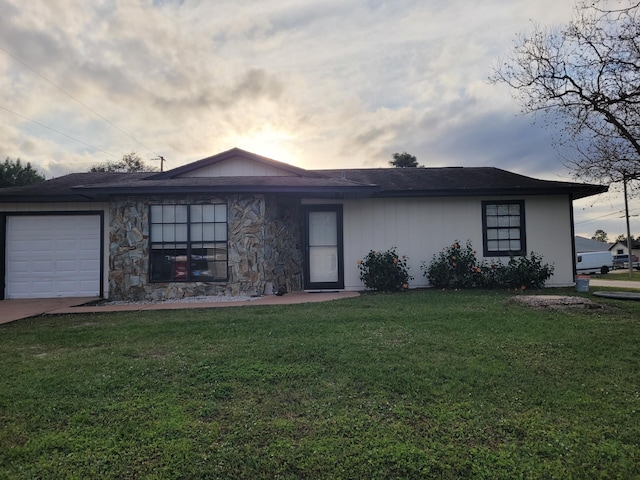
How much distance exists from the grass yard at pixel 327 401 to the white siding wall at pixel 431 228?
4.96m

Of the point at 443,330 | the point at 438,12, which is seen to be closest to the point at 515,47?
the point at 438,12

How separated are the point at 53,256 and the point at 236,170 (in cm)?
575

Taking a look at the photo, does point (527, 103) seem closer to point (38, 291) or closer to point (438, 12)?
point (438, 12)

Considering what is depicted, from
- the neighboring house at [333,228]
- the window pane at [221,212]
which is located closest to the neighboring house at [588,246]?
the neighboring house at [333,228]

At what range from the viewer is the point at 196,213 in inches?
390

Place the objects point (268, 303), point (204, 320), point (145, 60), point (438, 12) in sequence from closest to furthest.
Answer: point (204, 320) < point (268, 303) < point (438, 12) < point (145, 60)

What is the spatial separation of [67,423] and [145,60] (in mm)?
11617

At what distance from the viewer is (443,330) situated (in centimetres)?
561

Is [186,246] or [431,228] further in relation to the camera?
[431,228]

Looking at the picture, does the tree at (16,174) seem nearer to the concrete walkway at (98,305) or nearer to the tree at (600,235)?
the concrete walkway at (98,305)

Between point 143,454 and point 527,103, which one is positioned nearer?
point 143,454

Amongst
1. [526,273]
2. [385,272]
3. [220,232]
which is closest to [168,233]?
[220,232]

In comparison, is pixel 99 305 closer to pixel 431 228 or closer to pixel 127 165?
pixel 431 228

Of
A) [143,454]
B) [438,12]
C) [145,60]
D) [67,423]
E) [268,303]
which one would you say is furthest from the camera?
[145,60]
